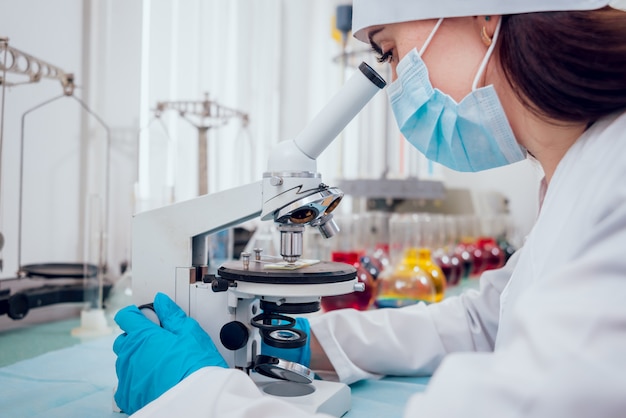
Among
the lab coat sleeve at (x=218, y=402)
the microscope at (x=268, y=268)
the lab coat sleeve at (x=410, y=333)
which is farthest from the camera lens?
the lab coat sleeve at (x=410, y=333)

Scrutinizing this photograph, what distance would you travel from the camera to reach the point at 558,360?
0.48 metres

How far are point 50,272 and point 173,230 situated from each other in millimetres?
657

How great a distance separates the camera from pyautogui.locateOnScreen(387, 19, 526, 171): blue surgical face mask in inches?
34.0

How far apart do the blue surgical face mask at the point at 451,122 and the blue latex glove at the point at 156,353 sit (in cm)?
52

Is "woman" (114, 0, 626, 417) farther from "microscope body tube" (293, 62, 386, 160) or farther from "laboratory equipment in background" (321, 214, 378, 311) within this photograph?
"laboratory equipment in background" (321, 214, 378, 311)

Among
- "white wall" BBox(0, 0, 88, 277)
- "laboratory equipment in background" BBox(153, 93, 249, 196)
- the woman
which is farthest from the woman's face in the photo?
"laboratory equipment in background" BBox(153, 93, 249, 196)

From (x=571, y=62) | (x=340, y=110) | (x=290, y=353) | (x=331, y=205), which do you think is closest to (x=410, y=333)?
(x=290, y=353)

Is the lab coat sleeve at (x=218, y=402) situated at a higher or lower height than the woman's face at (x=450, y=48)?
lower

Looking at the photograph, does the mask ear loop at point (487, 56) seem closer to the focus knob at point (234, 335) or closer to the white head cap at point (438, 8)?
the white head cap at point (438, 8)

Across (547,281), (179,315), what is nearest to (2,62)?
(179,315)

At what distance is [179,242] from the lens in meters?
0.95

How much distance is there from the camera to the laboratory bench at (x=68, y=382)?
0.88 meters

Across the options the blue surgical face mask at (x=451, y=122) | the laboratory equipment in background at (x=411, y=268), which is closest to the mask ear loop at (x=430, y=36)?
the blue surgical face mask at (x=451, y=122)

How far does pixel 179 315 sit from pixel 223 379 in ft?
0.78
